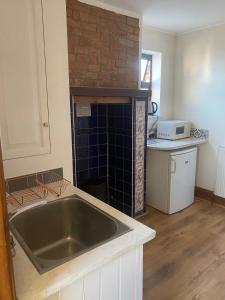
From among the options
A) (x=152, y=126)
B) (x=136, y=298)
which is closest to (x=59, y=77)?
(x=136, y=298)

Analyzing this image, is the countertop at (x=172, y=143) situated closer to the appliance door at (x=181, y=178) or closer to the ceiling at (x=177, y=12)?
the appliance door at (x=181, y=178)

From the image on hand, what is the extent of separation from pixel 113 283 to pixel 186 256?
151 centimetres

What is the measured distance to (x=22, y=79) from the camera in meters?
1.40

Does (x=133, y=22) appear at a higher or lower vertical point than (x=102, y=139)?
higher

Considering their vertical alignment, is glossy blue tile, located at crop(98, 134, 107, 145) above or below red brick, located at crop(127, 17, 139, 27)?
below

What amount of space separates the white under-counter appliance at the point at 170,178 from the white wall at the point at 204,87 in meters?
0.35

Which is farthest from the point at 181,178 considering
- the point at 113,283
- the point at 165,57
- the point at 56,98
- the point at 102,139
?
the point at 113,283

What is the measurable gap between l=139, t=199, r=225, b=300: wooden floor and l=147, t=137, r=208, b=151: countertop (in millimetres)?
880

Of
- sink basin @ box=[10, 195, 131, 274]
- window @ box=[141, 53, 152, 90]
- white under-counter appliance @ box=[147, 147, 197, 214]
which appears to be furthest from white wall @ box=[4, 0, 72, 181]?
window @ box=[141, 53, 152, 90]

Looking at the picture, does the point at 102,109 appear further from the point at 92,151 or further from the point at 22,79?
the point at 22,79

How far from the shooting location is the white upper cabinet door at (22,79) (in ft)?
4.34

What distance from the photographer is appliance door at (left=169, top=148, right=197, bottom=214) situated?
9.43ft

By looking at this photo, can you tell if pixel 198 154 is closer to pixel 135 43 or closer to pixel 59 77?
pixel 135 43

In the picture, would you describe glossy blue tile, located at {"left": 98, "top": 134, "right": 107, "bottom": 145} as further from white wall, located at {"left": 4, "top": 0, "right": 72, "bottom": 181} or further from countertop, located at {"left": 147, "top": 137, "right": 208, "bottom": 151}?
white wall, located at {"left": 4, "top": 0, "right": 72, "bottom": 181}
